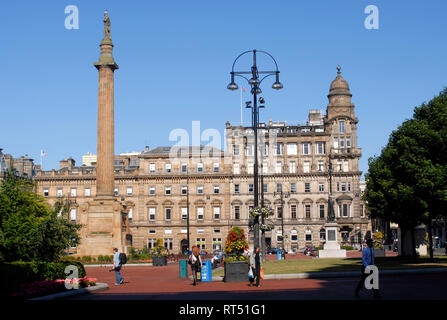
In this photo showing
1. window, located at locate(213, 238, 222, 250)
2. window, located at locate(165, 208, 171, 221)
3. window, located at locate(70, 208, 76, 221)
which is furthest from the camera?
window, located at locate(70, 208, 76, 221)

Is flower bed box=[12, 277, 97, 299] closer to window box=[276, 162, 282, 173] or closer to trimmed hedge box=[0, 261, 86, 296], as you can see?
trimmed hedge box=[0, 261, 86, 296]

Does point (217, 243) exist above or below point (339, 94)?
below

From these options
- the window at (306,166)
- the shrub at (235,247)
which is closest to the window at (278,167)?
the window at (306,166)

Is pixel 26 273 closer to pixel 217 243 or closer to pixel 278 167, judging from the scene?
pixel 217 243

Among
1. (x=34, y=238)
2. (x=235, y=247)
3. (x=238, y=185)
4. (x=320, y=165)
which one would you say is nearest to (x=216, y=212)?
(x=238, y=185)

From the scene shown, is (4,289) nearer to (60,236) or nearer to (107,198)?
(60,236)

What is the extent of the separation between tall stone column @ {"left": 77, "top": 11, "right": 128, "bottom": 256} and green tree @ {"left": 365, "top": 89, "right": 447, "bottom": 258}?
24894 mm

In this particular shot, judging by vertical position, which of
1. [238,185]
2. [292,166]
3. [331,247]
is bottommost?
[331,247]

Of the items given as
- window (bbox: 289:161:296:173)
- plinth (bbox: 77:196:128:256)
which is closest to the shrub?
plinth (bbox: 77:196:128:256)

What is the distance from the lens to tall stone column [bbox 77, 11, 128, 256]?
→ 5538 cm

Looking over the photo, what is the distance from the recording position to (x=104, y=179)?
55.6 metres

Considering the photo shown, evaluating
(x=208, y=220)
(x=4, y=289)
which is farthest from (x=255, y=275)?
(x=208, y=220)

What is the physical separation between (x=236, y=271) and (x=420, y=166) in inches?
787
